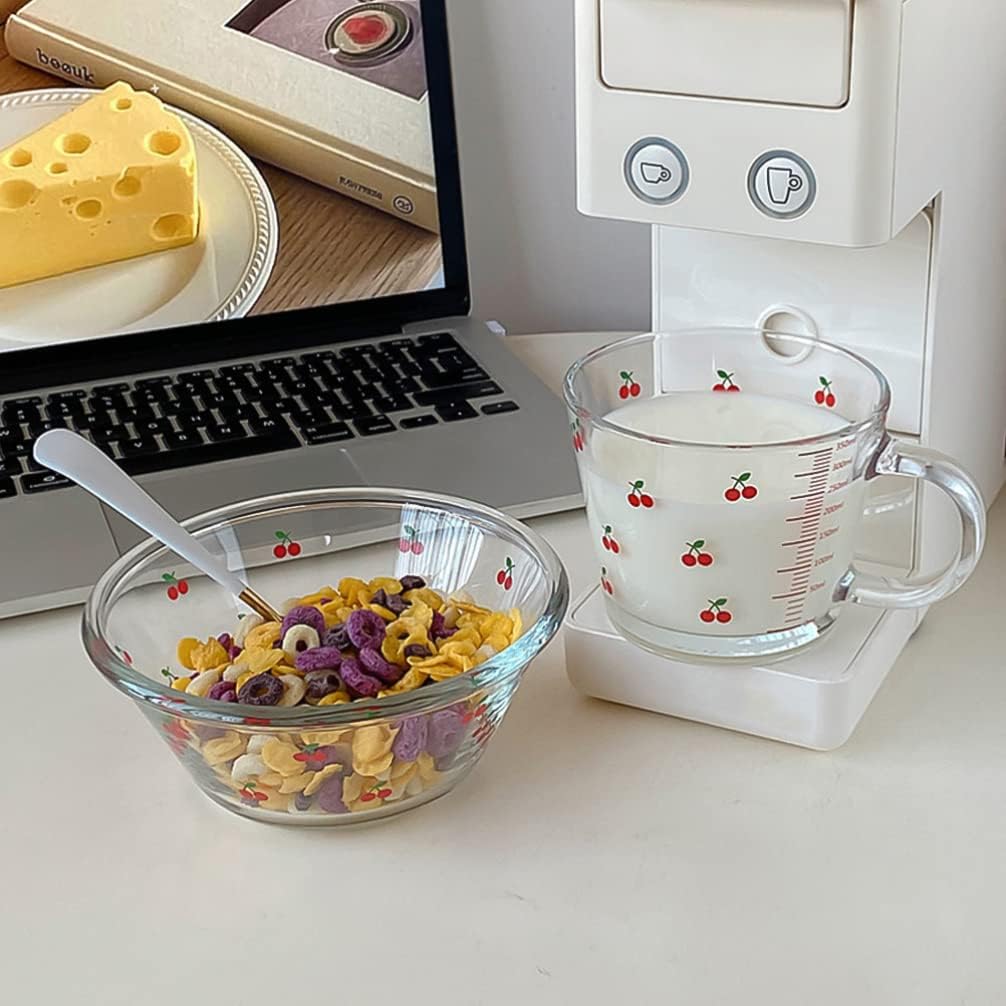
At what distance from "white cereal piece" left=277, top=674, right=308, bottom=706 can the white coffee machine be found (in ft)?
0.42

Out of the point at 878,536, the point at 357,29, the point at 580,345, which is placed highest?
the point at 357,29

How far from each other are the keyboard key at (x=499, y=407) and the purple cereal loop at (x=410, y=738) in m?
0.37

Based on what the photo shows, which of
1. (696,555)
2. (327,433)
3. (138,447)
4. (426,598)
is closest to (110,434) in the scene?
(138,447)

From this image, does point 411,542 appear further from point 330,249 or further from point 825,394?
point 330,249

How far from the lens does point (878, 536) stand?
0.67 m

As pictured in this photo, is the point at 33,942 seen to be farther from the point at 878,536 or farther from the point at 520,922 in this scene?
the point at 878,536

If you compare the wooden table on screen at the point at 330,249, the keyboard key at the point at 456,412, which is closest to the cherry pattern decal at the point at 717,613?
the keyboard key at the point at 456,412

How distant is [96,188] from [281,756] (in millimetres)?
514

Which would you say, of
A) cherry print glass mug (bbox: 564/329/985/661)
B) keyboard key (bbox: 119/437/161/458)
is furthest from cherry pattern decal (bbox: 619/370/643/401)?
keyboard key (bbox: 119/437/161/458)

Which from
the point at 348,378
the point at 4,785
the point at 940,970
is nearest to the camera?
the point at 940,970

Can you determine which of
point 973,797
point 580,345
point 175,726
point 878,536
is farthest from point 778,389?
point 580,345

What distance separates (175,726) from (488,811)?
13 cm

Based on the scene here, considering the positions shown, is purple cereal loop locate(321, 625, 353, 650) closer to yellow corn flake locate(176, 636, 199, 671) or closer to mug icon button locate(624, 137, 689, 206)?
yellow corn flake locate(176, 636, 199, 671)

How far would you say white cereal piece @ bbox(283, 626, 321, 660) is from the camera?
59 centimetres
